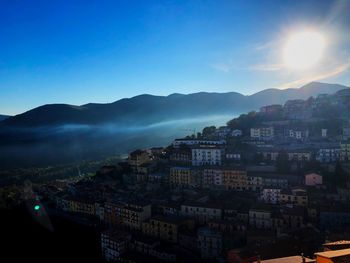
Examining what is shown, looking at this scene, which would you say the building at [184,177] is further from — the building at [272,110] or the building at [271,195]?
the building at [272,110]

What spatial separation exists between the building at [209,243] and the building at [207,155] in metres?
9.61

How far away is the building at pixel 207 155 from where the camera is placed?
2500 centimetres

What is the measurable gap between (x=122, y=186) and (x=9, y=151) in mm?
65442

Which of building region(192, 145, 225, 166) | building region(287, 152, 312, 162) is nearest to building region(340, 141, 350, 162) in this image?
building region(287, 152, 312, 162)

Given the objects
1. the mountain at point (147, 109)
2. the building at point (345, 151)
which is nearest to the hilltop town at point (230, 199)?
the building at point (345, 151)

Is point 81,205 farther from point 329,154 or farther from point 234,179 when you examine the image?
point 329,154

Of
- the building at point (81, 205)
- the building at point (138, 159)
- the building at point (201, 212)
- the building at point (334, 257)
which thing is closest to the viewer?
the building at point (334, 257)

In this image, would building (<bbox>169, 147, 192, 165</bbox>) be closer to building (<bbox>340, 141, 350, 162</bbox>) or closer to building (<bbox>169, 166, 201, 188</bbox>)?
building (<bbox>169, 166, 201, 188</bbox>)

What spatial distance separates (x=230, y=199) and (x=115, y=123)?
101868 mm

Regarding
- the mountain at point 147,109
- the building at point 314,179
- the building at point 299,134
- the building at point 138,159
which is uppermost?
the mountain at point 147,109

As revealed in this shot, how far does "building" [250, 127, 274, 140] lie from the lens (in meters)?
30.3

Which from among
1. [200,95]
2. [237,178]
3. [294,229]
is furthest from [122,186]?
[200,95]

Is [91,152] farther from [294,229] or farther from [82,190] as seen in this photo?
[294,229]

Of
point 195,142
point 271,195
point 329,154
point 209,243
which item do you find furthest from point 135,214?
point 195,142
